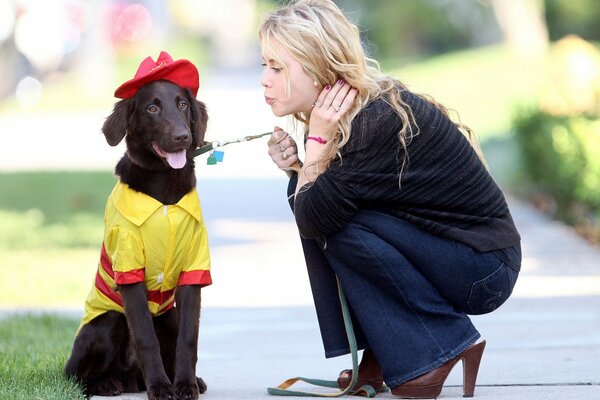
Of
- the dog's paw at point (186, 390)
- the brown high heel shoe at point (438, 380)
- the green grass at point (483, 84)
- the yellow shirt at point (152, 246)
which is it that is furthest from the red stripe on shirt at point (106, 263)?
the green grass at point (483, 84)

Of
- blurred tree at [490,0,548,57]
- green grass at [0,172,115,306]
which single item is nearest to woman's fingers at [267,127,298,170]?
green grass at [0,172,115,306]

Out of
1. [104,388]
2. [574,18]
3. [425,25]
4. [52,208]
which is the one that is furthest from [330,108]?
[425,25]

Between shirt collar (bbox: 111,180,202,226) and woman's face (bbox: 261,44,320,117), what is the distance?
0.46 m

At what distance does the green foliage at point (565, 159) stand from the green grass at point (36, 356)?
4.85 m

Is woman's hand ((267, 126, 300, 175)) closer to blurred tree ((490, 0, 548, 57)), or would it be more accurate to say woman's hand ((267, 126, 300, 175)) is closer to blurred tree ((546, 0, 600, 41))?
blurred tree ((490, 0, 548, 57))

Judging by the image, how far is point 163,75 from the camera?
4434 mm

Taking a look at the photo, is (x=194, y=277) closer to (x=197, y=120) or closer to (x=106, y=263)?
(x=106, y=263)

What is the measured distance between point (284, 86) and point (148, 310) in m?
0.95

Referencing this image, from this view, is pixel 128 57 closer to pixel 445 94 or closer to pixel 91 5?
pixel 91 5

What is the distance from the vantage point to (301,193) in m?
4.36

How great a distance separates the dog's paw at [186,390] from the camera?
425 centimetres

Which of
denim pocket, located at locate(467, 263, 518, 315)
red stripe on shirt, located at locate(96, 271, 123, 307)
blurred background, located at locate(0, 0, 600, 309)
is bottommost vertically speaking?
blurred background, located at locate(0, 0, 600, 309)

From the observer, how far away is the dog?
4.26m

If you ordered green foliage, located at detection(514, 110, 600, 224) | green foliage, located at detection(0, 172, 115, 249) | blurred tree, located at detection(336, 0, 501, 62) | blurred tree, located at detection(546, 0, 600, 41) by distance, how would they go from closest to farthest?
1. green foliage, located at detection(0, 172, 115, 249)
2. green foliage, located at detection(514, 110, 600, 224)
3. blurred tree, located at detection(546, 0, 600, 41)
4. blurred tree, located at detection(336, 0, 501, 62)
